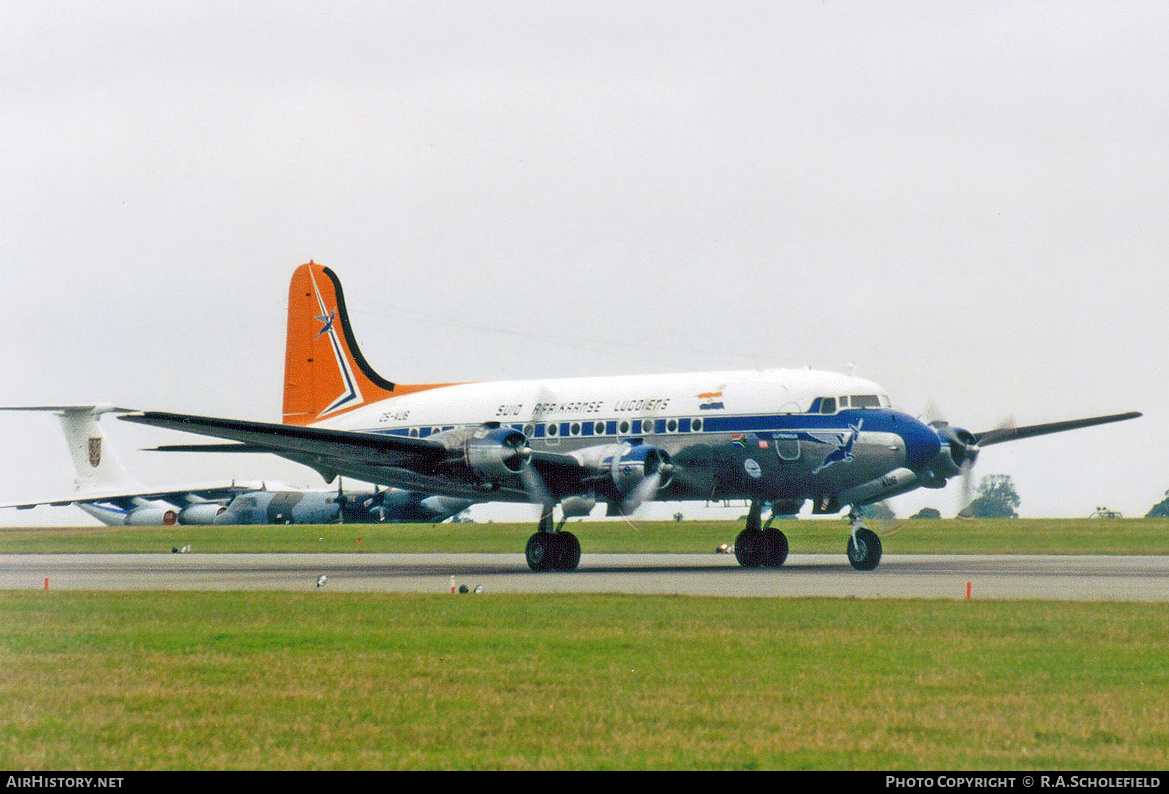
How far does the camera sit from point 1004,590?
81.1 feet

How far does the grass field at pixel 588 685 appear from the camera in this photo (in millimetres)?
10078

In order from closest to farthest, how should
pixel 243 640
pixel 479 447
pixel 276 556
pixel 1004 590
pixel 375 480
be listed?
pixel 243 640 < pixel 1004 590 < pixel 479 447 < pixel 375 480 < pixel 276 556

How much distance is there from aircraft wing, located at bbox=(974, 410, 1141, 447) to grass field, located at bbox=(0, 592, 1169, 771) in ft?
49.9

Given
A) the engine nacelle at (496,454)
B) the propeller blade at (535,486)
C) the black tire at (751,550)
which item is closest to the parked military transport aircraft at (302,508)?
the black tire at (751,550)

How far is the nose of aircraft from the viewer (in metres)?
31.2

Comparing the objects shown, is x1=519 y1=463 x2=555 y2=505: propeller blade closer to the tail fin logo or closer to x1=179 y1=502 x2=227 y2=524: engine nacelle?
the tail fin logo

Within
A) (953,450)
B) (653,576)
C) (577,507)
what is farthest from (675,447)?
(953,450)

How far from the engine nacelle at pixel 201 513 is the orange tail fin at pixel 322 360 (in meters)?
54.4

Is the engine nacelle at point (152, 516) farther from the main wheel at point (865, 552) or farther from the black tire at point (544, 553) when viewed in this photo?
the main wheel at point (865, 552)

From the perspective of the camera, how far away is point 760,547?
35.3m

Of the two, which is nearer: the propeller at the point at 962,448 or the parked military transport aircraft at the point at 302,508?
the propeller at the point at 962,448

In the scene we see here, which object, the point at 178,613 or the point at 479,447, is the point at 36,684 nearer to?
the point at 178,613
